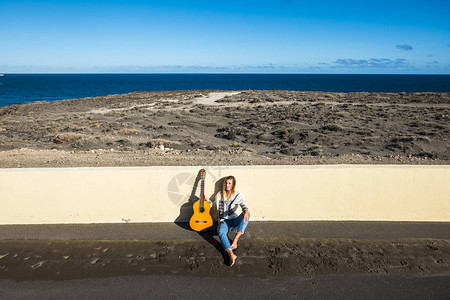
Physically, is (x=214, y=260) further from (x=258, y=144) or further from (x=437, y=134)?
(x=437, y=134)

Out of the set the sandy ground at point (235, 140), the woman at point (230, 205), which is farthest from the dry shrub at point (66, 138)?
the woman at point (230, 205)

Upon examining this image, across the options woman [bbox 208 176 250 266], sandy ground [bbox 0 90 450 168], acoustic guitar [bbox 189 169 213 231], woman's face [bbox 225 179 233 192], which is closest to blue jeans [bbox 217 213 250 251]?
woman [bbox 208 176 250 266]

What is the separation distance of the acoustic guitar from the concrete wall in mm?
162

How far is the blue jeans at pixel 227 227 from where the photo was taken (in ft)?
14.8

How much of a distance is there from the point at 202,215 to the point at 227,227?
512 mm

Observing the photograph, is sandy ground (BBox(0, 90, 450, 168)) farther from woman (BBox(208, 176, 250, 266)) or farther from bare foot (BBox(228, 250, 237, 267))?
bare foot (BBox(228, 250, 237, 267))

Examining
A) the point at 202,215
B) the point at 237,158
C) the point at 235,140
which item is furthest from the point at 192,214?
the point at 235,140

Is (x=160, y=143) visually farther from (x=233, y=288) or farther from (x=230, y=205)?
(x=233, y=288)

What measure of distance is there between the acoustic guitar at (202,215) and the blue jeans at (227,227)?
1.13 ft

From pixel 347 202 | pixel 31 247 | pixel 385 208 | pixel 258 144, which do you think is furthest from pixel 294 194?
pixel 258 144

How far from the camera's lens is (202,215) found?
16.8 ft

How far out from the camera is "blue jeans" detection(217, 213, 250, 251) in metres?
4.50

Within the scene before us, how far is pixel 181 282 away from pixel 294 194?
239 cm

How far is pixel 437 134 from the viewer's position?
15.9 metres
